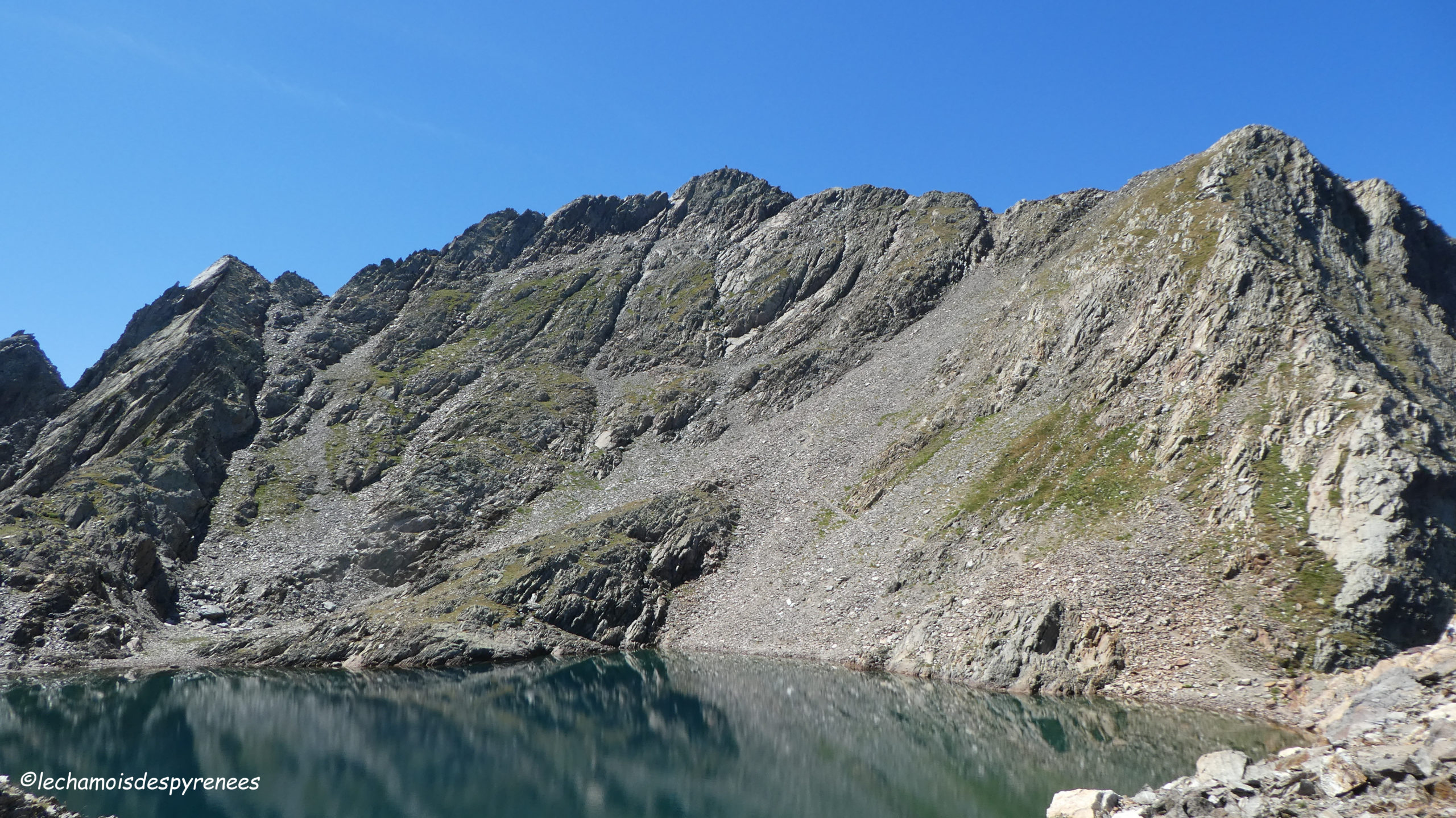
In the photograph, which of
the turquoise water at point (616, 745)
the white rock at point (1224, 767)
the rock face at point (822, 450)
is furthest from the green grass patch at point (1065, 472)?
the white rock at point (1224, 767)

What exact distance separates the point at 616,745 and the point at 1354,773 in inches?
1158

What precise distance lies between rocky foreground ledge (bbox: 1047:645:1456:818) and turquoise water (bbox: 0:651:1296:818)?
141 inches

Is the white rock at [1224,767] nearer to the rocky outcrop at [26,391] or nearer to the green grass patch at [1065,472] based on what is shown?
the green grass patch at [1065,472]

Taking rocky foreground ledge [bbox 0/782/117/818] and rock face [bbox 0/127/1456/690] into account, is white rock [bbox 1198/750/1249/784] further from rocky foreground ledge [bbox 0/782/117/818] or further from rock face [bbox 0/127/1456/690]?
rocky foreground ledge [bbox 0/782/117/818]

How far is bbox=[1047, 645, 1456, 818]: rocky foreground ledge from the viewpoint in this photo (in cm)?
1753

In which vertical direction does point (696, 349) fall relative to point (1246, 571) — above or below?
above

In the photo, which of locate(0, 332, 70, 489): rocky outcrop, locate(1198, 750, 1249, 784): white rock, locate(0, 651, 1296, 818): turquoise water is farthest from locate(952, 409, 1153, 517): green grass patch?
locate(0, 332, 70, 489): rocky outcrop

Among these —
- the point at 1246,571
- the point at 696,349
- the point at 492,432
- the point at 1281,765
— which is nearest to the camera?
the point at 1281,765

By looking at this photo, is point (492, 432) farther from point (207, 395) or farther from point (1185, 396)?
point (1185, 396)

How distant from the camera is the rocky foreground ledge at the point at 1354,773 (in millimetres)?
17531

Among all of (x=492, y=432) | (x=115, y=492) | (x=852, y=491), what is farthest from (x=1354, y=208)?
(x=115, y=492)

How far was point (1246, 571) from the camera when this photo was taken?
43969 mm

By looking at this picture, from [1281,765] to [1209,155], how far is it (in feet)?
285

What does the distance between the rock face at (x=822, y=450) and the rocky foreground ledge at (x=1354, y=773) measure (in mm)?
13343
